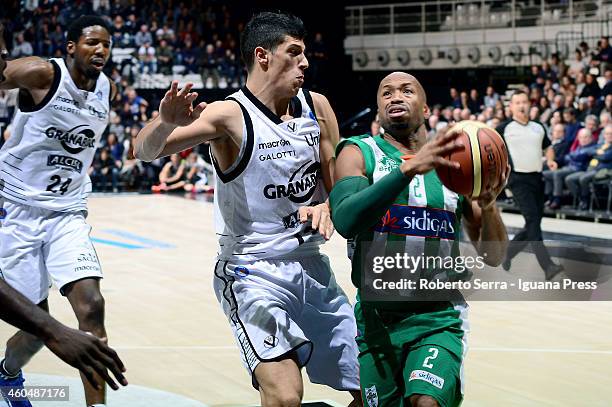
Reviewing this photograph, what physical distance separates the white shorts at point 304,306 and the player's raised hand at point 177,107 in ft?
2.11

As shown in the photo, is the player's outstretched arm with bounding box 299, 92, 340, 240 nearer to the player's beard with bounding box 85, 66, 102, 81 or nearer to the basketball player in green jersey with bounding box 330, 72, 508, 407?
the basketball player in green jersey with bounding box 330, 72, 508, 407

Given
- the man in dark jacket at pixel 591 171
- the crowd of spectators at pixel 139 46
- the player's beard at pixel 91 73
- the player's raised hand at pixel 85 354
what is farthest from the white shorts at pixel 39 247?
the crowd of spectators at pixel 139 46

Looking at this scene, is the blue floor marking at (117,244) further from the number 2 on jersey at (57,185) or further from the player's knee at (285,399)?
the player's knee at (285,399)

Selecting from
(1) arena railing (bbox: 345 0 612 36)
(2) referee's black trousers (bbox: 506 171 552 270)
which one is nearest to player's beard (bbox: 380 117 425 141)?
(2) referee's black trousers (bbox: 506 171 552 270)

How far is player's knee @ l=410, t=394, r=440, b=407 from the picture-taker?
11.0ft

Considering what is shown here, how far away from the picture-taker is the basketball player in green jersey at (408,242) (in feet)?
11.4

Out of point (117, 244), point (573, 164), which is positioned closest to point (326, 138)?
point (117, 244)

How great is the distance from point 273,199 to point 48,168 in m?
1.79

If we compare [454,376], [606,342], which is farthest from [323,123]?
[606,342]

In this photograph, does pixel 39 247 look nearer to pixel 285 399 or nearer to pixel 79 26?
pixel 79 26

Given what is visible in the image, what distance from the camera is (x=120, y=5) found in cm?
2777

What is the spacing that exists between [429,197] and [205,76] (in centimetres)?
2181

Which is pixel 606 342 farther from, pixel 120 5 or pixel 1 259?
pixel 120 5

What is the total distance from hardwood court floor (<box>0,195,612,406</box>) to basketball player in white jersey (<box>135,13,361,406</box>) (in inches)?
60.5
